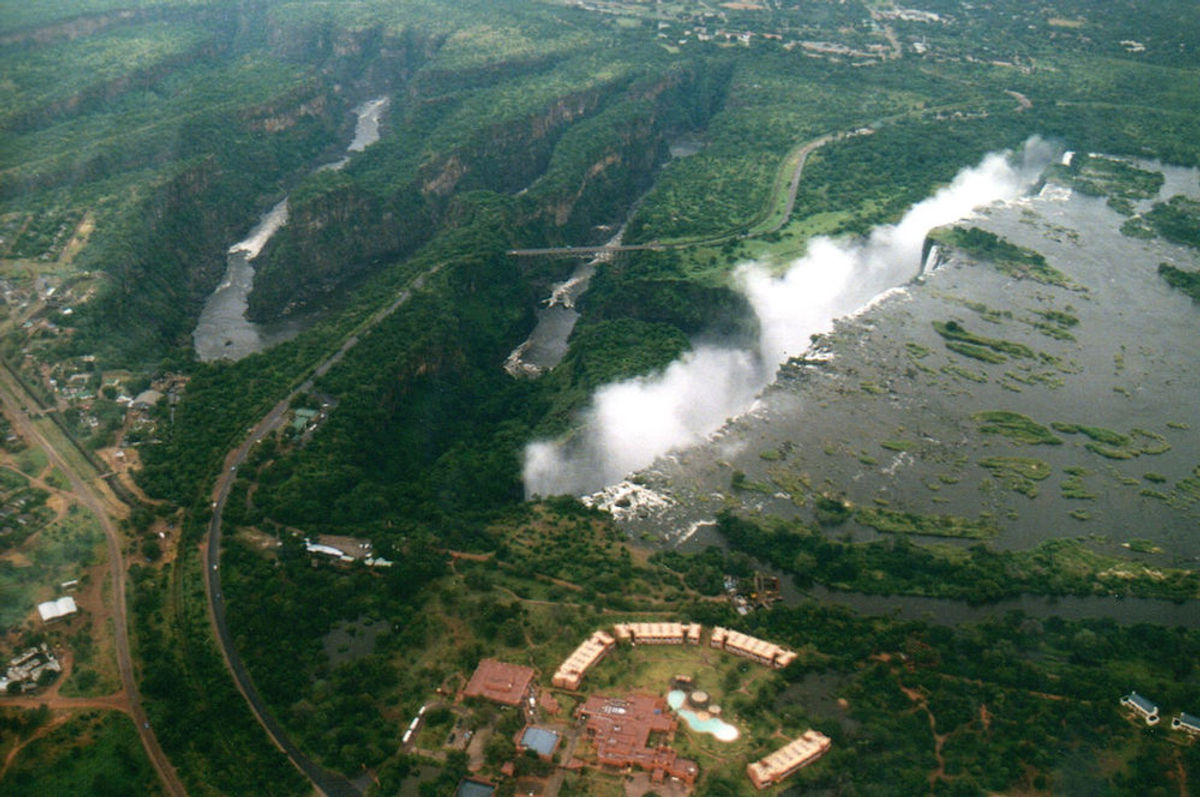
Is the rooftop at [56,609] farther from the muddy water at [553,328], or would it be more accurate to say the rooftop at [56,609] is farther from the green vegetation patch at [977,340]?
the green vegetation patch at [977,340]

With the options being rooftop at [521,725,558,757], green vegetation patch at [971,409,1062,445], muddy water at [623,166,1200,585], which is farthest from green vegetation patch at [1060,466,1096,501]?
rooftop at [521,725,558,757]

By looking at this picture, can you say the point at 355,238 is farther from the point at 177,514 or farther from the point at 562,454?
the point at 177,514

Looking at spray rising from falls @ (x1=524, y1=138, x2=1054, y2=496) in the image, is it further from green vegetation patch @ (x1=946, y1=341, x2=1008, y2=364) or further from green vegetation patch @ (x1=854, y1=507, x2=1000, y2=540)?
green vegetation patch @ (x1=854, y1=507, x2=1000, y2=540)

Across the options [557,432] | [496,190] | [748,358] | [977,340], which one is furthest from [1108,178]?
[557,432]

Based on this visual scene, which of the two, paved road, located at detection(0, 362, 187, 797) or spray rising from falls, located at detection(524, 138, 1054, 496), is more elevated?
paved road, located at detection(0, 362, 187, 797)

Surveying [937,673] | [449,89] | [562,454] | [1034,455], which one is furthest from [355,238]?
[937,673]

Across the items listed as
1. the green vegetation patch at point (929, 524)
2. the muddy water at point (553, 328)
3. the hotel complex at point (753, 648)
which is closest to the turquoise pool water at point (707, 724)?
the hotel complex at point (753, 648)

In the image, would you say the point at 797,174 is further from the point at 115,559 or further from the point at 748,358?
the point at 115,559
